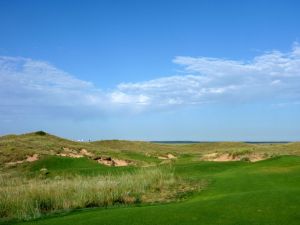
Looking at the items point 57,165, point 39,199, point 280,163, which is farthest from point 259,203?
point 57,165

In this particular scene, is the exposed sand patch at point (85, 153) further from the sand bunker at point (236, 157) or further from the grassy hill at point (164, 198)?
the grassy hill at point (164, 198)

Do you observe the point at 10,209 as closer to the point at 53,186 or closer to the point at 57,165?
the point at 53,186

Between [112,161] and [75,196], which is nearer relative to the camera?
[75,196]

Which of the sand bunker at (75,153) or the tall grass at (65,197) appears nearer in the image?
the tall grass at (65,197)

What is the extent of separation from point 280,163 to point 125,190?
47.5ft

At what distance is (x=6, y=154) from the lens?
139ft

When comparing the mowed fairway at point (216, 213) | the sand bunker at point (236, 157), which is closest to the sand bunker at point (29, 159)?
the sand bunker at point (236, 157)

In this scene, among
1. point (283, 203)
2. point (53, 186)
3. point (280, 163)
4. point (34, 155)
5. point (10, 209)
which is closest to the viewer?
point (283, 203)

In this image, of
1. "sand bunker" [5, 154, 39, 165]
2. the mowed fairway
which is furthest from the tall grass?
"sand bunker" [5, 154, 39, 165]

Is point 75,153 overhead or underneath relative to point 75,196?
overhead

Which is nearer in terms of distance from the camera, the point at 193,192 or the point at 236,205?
the point at 236,205

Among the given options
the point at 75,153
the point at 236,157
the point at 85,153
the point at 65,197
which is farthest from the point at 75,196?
Result: the point at 85,153

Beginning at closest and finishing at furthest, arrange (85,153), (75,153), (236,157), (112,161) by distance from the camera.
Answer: (236,157), (112,161), (75,153), (85,153)

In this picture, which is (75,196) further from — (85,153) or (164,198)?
(85,153)
